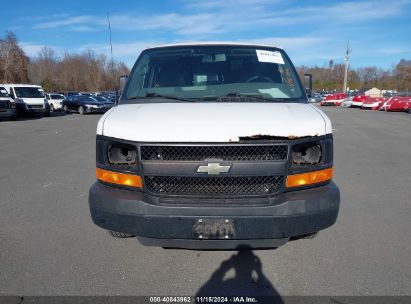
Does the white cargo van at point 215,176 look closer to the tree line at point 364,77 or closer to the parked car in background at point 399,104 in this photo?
the parked car in background at point 399,104

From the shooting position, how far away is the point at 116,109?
345 centimetres

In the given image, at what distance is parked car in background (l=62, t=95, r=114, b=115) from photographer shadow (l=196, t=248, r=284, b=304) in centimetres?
2587

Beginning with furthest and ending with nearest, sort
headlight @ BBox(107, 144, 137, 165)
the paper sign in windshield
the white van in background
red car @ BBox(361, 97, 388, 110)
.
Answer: red car @ BBox(361, 97, 388, 110) → the white van in background → the paper sign in windshield → headlight @ BBox(107, 144, 137, 165)

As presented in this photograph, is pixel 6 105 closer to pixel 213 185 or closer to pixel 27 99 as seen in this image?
pixel 27 99

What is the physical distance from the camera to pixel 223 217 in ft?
9.01

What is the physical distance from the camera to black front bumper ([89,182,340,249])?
9.07ft

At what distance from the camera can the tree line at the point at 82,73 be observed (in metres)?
48.3

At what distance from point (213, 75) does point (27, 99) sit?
74.6ft

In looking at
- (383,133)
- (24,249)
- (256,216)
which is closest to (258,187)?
(256,216)

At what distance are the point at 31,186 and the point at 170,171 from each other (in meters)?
4.33

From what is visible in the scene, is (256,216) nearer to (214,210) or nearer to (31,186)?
(214,210)

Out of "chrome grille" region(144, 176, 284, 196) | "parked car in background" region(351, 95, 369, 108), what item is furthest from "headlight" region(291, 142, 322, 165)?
"parked car in background" region(351, 95, 369, 108)

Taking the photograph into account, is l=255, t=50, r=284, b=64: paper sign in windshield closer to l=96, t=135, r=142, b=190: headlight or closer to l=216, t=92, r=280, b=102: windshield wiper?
l=216, t=92, r=280, b=102: windshield wiper

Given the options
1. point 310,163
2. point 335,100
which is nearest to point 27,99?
point 310,163
